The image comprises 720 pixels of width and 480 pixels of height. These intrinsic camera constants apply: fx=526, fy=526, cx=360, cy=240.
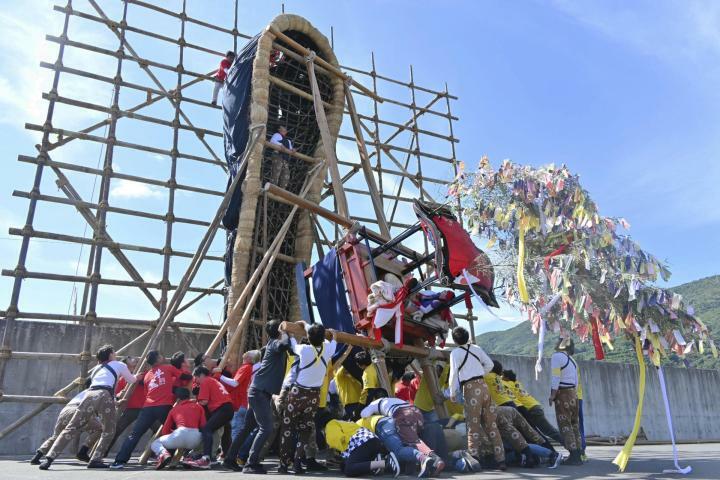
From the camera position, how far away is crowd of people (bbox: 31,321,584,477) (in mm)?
4488

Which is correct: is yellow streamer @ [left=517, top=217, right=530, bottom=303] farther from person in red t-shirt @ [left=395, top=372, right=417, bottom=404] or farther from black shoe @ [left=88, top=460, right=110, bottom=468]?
black shoe @ [left=88, top=460, right=110, bottom=468]

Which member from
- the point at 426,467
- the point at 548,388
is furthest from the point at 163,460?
the point at 548,388

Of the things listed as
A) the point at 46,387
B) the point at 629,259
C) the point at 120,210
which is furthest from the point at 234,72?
the point at 629,259

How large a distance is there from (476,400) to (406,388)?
1.78 metres

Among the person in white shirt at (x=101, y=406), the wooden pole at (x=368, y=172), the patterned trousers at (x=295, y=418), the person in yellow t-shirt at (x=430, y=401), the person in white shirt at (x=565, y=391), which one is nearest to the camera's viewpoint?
the patterned trousers at (x=295, y=418)

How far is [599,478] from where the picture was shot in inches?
160

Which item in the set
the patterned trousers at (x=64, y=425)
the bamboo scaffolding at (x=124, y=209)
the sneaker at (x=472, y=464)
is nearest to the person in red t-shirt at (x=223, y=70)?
the bamboo scaffolding at (x=124, y=209)

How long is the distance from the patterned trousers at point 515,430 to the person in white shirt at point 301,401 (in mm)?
1910

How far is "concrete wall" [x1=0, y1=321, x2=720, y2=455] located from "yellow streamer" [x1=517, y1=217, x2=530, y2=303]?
5502 mm

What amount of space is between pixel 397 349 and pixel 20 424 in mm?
4983

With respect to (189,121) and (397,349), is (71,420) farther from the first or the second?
(189,121)

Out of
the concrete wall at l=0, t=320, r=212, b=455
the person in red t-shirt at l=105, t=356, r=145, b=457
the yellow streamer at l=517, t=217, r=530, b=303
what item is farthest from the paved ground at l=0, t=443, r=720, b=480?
the concrete wall at l=0, t=320, r=212, b=455

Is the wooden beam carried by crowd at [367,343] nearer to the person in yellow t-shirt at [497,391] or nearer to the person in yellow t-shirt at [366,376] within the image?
the person in yellow t-shirt at [366,376]

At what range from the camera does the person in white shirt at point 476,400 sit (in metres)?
4.87
